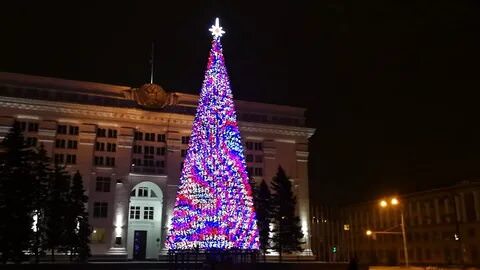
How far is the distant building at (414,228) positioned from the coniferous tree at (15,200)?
32.8 meters

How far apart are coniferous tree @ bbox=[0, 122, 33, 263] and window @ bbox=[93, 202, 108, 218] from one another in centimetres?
2060

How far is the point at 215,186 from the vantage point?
36750 millimetres

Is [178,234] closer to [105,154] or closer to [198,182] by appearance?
[198,182]

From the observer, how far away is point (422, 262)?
77062 mm

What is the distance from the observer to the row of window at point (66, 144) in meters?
61.3

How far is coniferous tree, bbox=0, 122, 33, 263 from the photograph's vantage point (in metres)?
36.8

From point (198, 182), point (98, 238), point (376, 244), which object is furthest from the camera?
point (376, 244)

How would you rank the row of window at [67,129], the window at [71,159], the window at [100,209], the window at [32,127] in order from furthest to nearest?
the row of window at [67,129] < the window at [71,159] < the window at [100,209] < the window at [32,127]

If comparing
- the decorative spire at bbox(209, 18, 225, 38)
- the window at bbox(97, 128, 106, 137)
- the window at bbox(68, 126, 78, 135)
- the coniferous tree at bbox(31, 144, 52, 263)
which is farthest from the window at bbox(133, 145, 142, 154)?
the decorative spire at bbox(209, 18, 225, 38)

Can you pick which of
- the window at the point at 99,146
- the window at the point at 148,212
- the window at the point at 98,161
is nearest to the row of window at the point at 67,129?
the window at the point at 99,146

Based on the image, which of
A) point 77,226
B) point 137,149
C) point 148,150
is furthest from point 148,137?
point 77,226

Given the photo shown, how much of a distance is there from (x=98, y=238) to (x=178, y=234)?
25914 mm

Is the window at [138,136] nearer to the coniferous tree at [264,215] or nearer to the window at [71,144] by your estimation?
the window at [71,144]

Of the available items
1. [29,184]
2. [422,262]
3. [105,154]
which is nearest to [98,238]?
[105,154]
